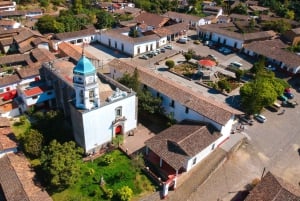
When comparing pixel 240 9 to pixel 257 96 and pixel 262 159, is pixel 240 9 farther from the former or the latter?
pixel 262 159

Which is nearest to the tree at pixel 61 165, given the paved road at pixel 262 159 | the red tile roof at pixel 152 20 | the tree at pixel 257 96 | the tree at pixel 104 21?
the paved road at pixel 262 159

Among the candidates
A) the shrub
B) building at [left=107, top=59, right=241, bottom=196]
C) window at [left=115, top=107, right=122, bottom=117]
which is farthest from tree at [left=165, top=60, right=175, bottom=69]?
Result: the shrub

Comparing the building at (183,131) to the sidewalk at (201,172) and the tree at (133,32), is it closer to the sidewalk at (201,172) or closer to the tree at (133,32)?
the sidewalk at (201,172)

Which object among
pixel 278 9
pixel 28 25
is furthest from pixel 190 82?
pixel 278 9

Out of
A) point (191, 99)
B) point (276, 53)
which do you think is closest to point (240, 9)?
point (276, 53)

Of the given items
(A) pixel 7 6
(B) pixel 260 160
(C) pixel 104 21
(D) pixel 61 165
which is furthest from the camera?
(A) pixel 7 6

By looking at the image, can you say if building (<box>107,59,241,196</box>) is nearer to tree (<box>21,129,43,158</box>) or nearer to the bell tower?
the bell tower

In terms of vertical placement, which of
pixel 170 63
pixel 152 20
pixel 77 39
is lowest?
pixel 170 63
